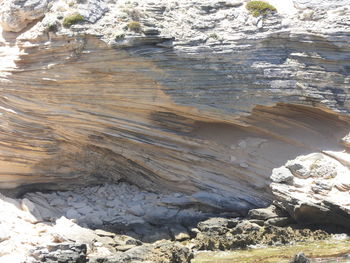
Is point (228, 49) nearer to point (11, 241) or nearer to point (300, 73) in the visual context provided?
point (300, 73)

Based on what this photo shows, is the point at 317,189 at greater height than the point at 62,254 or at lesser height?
greater

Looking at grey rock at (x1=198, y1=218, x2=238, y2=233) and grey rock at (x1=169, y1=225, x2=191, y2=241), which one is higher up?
grey rock at (x1=198, y1=218, x2=238, y2=233)

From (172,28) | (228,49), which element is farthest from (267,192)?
→ (172,28)

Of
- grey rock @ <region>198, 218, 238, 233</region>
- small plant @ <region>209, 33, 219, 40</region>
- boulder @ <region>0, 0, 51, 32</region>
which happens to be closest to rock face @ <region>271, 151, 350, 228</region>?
grey rock @ <region>198, 218, 238, 233</region>

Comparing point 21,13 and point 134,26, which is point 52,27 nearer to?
point 21,13

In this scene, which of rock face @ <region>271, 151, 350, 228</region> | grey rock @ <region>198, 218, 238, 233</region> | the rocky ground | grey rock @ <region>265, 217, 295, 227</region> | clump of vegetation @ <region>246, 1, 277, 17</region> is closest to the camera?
the rocky ground

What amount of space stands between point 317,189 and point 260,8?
23.7 ft

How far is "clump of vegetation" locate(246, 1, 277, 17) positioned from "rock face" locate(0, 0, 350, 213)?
312 mm

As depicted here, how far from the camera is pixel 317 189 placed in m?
22.2

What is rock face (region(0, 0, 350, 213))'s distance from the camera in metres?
23.7

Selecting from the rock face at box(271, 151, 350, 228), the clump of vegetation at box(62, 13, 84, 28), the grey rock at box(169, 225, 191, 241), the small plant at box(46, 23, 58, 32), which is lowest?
the grey rock at box(169, 225, 191, 241)

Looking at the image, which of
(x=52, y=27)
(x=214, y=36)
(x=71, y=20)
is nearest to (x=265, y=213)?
(x=214, y=36)

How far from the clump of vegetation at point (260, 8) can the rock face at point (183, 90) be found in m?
0.31

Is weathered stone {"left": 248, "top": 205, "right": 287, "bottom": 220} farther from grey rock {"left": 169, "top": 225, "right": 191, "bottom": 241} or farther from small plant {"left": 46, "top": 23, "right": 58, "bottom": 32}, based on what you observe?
small plant {"left": 46, "top": 23, "right": 58, "bottom": 32}
